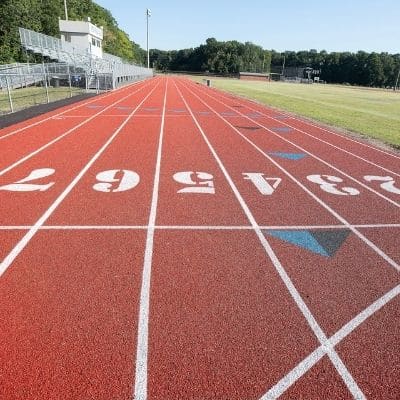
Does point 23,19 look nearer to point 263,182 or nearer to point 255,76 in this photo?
point 263,182

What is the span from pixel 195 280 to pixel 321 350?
152 centimetres

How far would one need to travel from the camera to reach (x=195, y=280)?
4.20m

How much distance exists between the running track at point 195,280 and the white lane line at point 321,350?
2cm

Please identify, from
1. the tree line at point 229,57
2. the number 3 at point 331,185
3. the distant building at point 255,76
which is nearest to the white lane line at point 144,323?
the number 3 at point 331,185

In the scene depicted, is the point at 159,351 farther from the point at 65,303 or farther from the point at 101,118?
the point at 101,118

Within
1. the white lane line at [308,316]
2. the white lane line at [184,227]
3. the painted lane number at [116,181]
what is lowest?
the painted lane number at [116,181]

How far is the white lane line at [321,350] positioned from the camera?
2838 mm

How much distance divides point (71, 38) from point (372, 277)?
2243 inches

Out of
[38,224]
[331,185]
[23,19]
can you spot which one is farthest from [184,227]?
[23,19]

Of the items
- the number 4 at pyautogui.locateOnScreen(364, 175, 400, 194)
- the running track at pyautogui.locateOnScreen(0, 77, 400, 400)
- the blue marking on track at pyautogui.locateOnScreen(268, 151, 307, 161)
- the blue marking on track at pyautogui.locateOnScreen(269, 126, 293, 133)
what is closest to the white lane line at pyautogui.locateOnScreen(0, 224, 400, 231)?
the running track at pyautogui.locateOnScreen(0, 77, 400, 400)

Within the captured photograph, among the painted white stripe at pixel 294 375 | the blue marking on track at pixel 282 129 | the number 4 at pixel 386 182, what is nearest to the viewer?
the painted white stripe at pixel 294 375

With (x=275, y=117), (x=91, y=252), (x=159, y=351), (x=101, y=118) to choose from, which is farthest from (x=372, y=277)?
(x=275, y=117)

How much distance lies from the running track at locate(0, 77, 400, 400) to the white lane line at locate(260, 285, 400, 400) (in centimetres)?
2

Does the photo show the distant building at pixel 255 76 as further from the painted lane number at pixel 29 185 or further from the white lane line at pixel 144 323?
the white lane line at pixel 144 323
